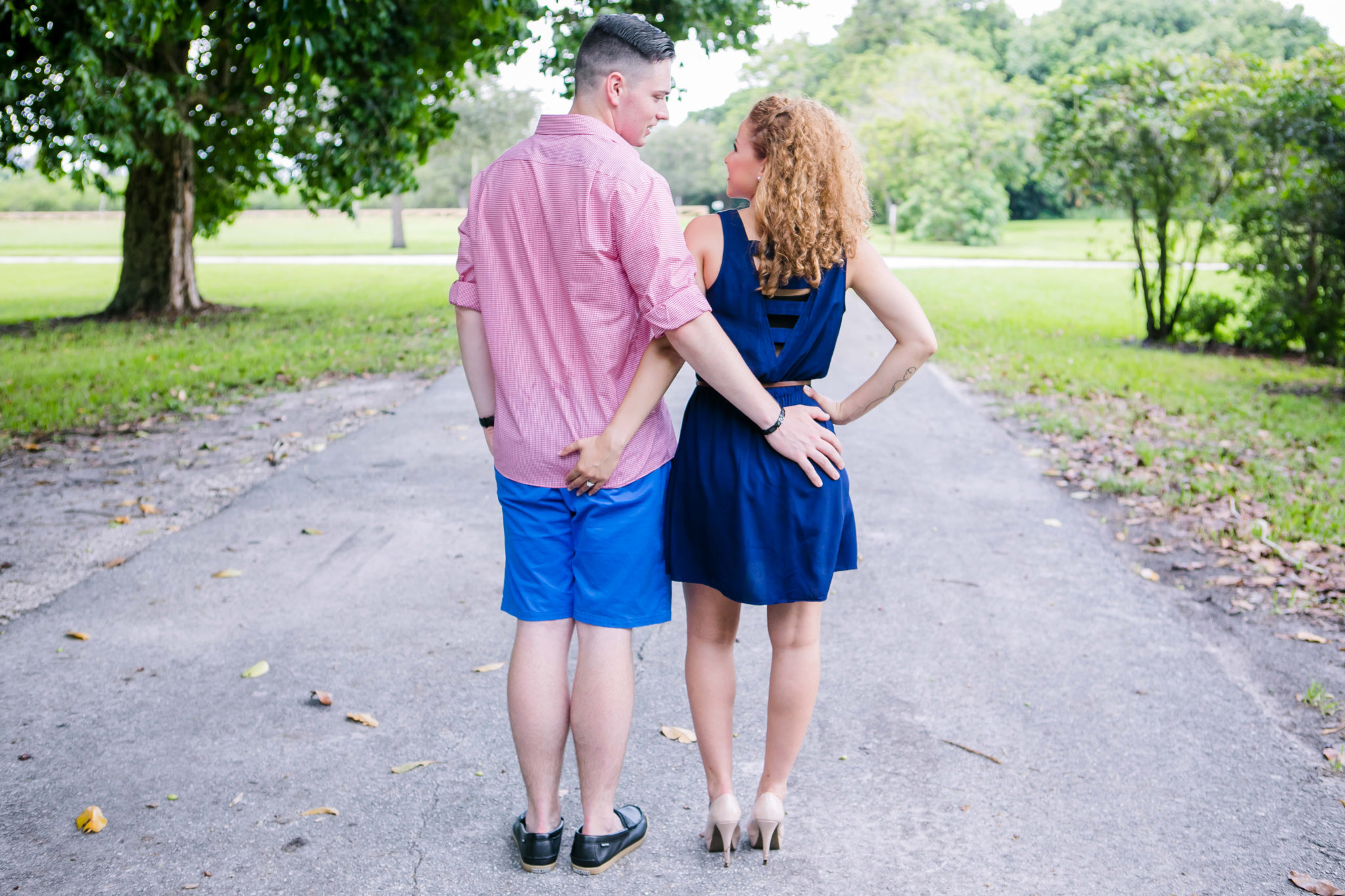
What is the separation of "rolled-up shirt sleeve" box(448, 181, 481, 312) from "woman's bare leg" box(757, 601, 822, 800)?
108 cm

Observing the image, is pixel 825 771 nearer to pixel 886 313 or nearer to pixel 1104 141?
pixel 886 313

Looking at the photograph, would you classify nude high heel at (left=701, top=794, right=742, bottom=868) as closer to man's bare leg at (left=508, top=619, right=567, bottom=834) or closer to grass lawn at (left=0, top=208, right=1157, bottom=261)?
man's bare leg at (left=508, top=619, right=567, bottom=834)

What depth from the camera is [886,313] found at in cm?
272

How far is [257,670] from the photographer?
13.1 ft

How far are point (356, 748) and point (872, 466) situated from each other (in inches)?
183

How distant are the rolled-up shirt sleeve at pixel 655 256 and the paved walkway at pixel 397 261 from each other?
31.1 m

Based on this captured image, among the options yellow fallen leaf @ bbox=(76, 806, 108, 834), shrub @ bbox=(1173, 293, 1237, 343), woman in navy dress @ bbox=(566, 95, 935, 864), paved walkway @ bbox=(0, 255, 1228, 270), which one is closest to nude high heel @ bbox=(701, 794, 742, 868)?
woman in navy dress @ bbox=(566, 95, 935, 864)

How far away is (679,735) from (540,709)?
0.90 meters

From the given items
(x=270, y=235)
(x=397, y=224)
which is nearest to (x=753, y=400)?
(x=397, y=224)

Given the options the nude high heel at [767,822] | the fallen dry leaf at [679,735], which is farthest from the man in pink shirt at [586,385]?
the fallen dry leaf at [679,735]

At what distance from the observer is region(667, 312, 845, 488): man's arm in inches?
98.6

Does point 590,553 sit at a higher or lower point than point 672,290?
lower

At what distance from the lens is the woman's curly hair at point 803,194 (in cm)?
252

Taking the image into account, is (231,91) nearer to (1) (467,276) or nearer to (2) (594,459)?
(1) (467,276)
